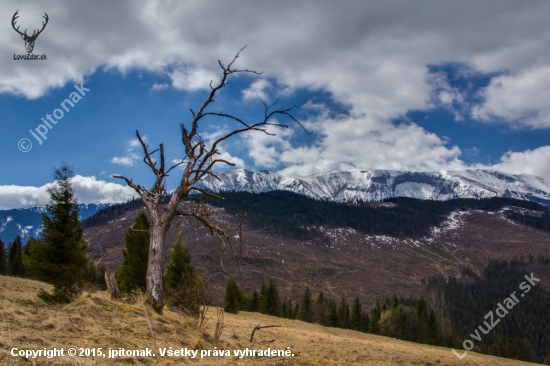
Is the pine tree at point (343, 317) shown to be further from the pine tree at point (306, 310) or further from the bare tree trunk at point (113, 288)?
the bare tree trunk at point (113, 288)

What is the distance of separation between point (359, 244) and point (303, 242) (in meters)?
34.1

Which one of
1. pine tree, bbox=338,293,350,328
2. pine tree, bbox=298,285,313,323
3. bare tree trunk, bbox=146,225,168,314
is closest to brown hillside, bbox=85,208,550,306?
pine tree, bbox=298,285,313,323

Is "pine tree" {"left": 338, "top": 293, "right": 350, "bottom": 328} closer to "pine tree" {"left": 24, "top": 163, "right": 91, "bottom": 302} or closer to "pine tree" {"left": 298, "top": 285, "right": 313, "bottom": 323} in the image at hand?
"pine tree" {"left": 298, "top": 285, "right": 313, "bottom": 323}

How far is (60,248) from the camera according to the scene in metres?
14.0

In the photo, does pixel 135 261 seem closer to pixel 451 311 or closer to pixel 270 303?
pixel 270 303

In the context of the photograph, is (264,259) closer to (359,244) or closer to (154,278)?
(359,244)

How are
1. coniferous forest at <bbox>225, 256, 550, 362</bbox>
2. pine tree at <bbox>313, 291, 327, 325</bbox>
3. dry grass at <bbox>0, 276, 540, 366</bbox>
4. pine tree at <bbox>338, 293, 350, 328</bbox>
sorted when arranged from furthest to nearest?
pine tree at <bbox>313, 291, 327, 325</bbox> < pine tree at <bbox>338, 293, 350, 328</bbox> < coniferous forest at <bbox>225, 256, 550, 362</bbox> < dry grass at <bbox>0, 276, 540, 366</bbox>

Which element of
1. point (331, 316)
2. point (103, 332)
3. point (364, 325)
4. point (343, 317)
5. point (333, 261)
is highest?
point (103, 332)

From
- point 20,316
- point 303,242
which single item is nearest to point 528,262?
point 303,242

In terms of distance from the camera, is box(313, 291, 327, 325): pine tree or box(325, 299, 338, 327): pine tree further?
box(313, 291, 327, 325): pine tree

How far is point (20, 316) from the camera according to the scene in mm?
5992

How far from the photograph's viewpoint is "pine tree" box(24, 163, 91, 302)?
13453 mm

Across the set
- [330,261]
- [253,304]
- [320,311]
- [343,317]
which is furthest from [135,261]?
[330,261]

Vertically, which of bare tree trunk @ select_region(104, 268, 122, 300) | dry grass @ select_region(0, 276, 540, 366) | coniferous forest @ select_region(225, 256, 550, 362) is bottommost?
coniferous forest @ select_region(225, 256, 550, 362)
